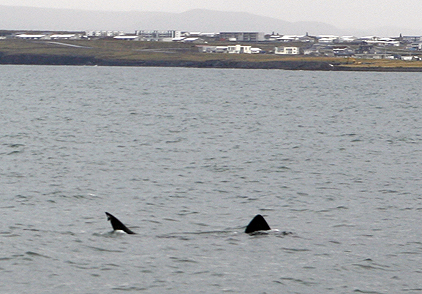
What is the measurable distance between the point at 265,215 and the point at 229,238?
4.61 meters

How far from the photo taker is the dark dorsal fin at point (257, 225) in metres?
27.9

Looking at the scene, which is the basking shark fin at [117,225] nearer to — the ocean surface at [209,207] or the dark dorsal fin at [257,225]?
the ocean surface at [209,207]

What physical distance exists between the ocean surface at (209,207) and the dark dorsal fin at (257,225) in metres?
Answer: 0.35

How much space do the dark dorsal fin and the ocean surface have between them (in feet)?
1.15

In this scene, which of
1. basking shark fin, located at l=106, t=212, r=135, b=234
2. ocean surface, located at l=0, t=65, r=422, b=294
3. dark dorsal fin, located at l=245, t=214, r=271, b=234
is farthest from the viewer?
dark dorsal fin, located at l=245, t=214, r=271, b=234

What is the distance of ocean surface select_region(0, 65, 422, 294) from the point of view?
23.1 meters

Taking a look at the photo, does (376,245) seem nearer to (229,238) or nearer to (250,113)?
(229,238)

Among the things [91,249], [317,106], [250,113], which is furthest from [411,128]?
[91,249]

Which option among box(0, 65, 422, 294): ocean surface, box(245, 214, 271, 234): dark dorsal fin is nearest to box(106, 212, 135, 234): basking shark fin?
box(0, 65, 422, 294): ocean surface

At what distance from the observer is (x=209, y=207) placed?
33.5 metres

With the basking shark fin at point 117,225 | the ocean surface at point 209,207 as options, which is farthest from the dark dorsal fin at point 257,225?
the basking shark fin at point 117,225

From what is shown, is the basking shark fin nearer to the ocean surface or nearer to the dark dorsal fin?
the ocean surface

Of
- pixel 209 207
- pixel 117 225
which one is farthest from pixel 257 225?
pixel 209 207

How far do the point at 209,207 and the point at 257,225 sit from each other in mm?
5781
